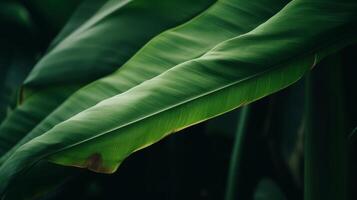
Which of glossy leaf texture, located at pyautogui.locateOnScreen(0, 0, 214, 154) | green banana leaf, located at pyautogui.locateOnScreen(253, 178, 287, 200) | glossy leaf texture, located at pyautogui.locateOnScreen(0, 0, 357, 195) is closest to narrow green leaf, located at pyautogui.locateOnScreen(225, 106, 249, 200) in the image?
green banana leaf, located at pyautogui.locateOnScreen(253, 178, 287, 200)

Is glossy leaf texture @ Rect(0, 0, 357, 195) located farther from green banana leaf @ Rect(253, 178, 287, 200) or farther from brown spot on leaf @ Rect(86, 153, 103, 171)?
green banana leaf @ Rect(253, 178, 287, 200)

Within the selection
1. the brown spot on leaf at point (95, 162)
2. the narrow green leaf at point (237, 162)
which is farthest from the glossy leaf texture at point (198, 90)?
the narrow green leaf at point (237, 162)

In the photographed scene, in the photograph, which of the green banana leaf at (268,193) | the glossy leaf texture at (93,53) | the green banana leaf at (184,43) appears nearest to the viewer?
the green banana leaf at (184,43)

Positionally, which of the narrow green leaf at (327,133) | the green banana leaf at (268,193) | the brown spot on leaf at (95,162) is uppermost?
the narrow green leaf at (327,133)

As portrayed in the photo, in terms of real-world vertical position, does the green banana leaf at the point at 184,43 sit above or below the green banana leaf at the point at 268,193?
above

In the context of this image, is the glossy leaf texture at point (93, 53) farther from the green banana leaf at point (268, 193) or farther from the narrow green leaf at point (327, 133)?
the green banana leaf at point (268, 193)

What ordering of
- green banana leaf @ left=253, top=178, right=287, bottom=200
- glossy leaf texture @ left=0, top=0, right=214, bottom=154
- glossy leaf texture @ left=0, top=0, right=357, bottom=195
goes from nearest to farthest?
glossy leaf texture @ left=0, top=0, right=357, bottom=195
glossy leaf texture @ left=0, top=0, right=214, bottom=154
green banana leaf @ left=253, top=178, right=287, bottom=200

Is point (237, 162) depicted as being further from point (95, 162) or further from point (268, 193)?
point (95, 162)

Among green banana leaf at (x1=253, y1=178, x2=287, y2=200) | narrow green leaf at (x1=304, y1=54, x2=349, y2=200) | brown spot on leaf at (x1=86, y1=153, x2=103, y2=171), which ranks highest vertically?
narrow green leaf at (x1=304, y1=54, x2=349, y2=200)
